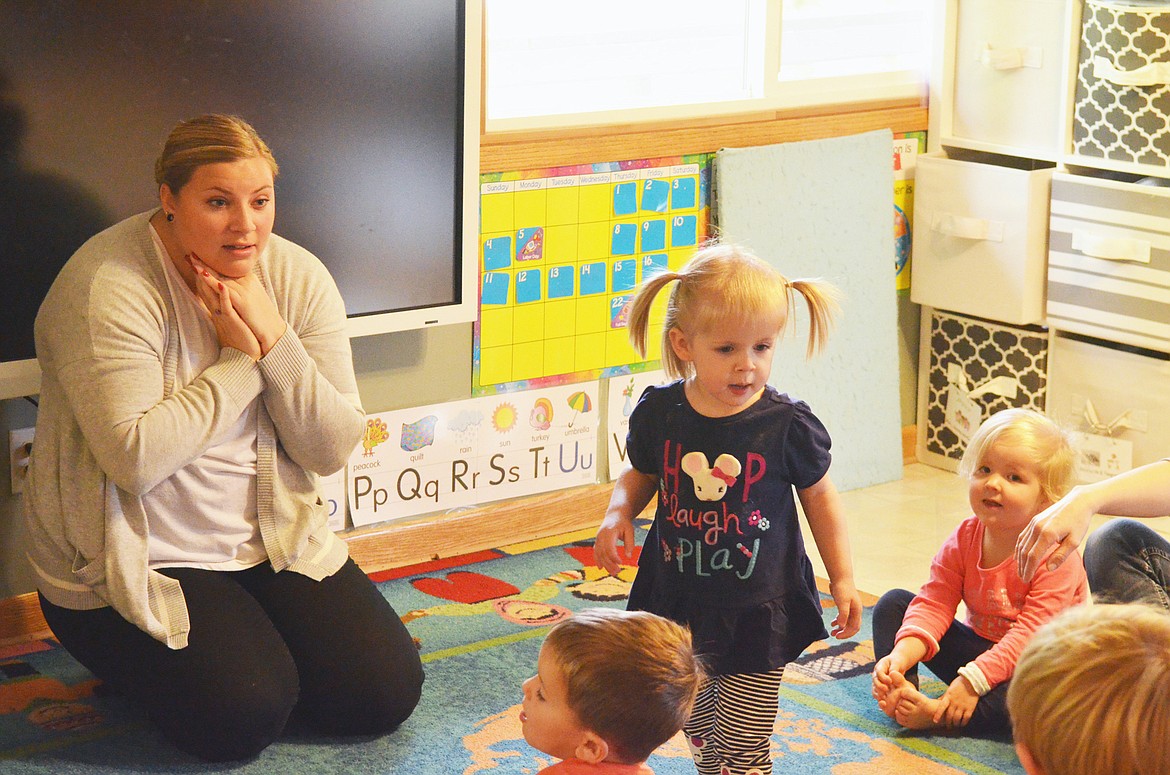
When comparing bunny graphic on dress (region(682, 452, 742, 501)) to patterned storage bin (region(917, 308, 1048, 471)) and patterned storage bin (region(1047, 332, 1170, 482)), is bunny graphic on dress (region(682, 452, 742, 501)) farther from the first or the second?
patterned storage bin (region(917, 308, 1048, 471))

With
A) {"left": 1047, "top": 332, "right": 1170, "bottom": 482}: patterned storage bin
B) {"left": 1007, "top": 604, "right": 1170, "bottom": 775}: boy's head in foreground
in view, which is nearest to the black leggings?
{"left": 1007, "top": 604, "right": 1170, "bottom": 775}: boy's head in foreground

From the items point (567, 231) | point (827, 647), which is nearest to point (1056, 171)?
point (567, 231)

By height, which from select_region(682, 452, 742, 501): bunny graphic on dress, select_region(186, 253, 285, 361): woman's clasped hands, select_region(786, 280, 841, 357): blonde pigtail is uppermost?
select_region(786, 280, 841, 357): blonde pigtail

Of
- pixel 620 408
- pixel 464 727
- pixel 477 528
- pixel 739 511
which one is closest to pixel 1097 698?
pixel 739 511

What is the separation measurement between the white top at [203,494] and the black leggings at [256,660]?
1.3 inches

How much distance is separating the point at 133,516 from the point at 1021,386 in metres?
2.16

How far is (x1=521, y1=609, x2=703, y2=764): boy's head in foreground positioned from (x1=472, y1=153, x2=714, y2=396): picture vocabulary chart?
5.08ft

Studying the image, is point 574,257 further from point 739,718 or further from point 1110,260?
point 739,718

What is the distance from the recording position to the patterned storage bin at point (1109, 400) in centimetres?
312

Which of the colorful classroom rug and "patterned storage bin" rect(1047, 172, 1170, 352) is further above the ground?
"patterned storage bin" rect(1047, 172, 1170, 352)

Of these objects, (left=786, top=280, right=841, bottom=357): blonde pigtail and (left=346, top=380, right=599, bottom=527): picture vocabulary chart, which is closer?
(left=786, top=280, right=841, bottom=357): blonde pigtail

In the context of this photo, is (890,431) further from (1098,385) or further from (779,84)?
(779,84)

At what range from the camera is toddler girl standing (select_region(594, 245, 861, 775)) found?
172cm

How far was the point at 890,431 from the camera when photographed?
3.48 m
